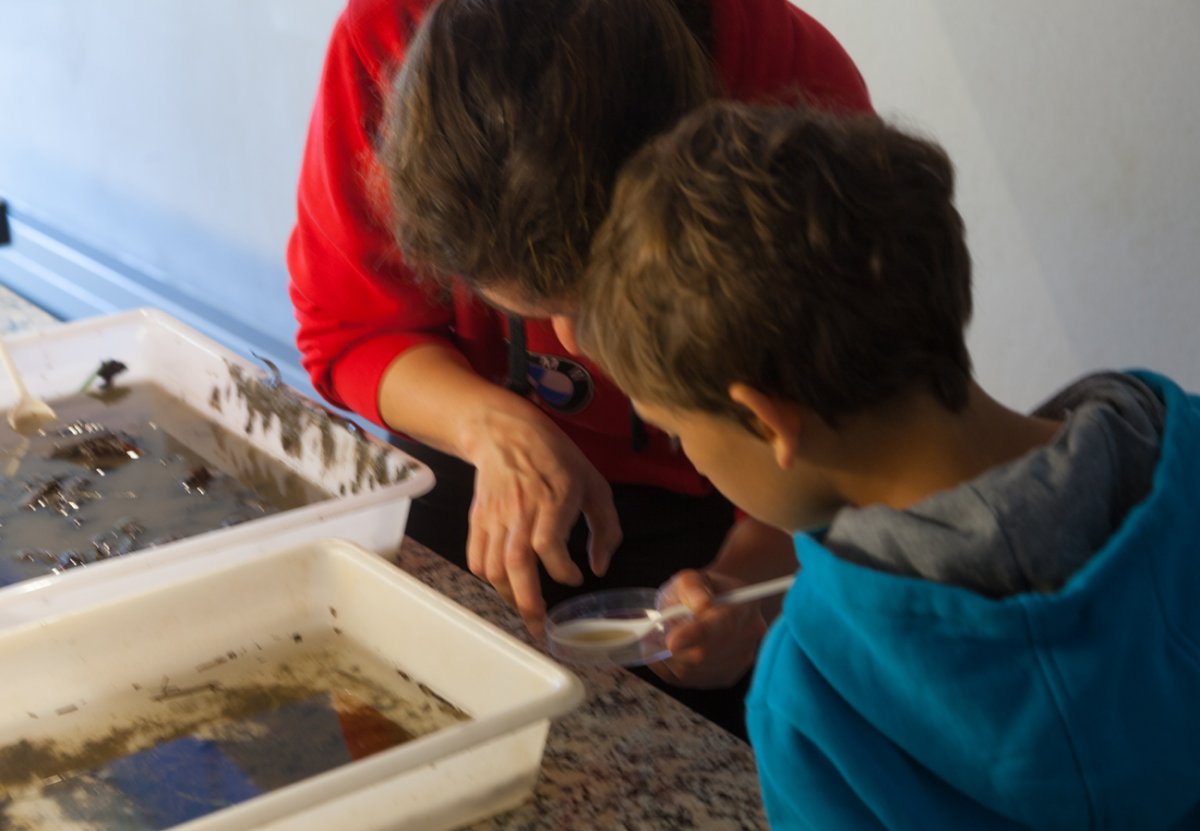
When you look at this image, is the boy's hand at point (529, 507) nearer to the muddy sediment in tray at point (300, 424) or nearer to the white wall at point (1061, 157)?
the muddy sediment in tray at point (300, 424)

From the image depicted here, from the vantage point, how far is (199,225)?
3.46m

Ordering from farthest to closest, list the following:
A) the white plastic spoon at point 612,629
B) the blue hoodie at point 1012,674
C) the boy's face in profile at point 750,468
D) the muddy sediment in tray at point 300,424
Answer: the muddy sediment in tray at point 300,424 → the white plastic spoon at point 612,629 → the boy's face in profile at point 750,468 → the blue hoodie at point 1012,674

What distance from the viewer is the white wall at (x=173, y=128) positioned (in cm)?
306

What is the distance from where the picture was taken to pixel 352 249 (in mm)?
1250

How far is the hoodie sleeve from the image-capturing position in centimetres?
118

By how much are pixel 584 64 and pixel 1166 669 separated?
51cm

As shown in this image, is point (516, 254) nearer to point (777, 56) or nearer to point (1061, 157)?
point (777, 56)

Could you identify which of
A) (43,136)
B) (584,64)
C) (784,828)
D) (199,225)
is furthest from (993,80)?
(43,136)

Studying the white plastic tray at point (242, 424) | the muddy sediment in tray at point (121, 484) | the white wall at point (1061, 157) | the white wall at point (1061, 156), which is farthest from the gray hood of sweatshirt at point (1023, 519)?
the white wall at point (1061, 157)

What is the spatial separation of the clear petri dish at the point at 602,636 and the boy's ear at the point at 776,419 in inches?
11.1

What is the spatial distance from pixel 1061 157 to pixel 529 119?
41.4 inches

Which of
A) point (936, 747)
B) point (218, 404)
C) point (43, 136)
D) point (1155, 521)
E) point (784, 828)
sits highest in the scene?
point (1155, 521)

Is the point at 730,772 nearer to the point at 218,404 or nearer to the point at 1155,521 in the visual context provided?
the point at 1155,521

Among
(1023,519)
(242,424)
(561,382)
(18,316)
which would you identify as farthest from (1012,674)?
(18,316)
